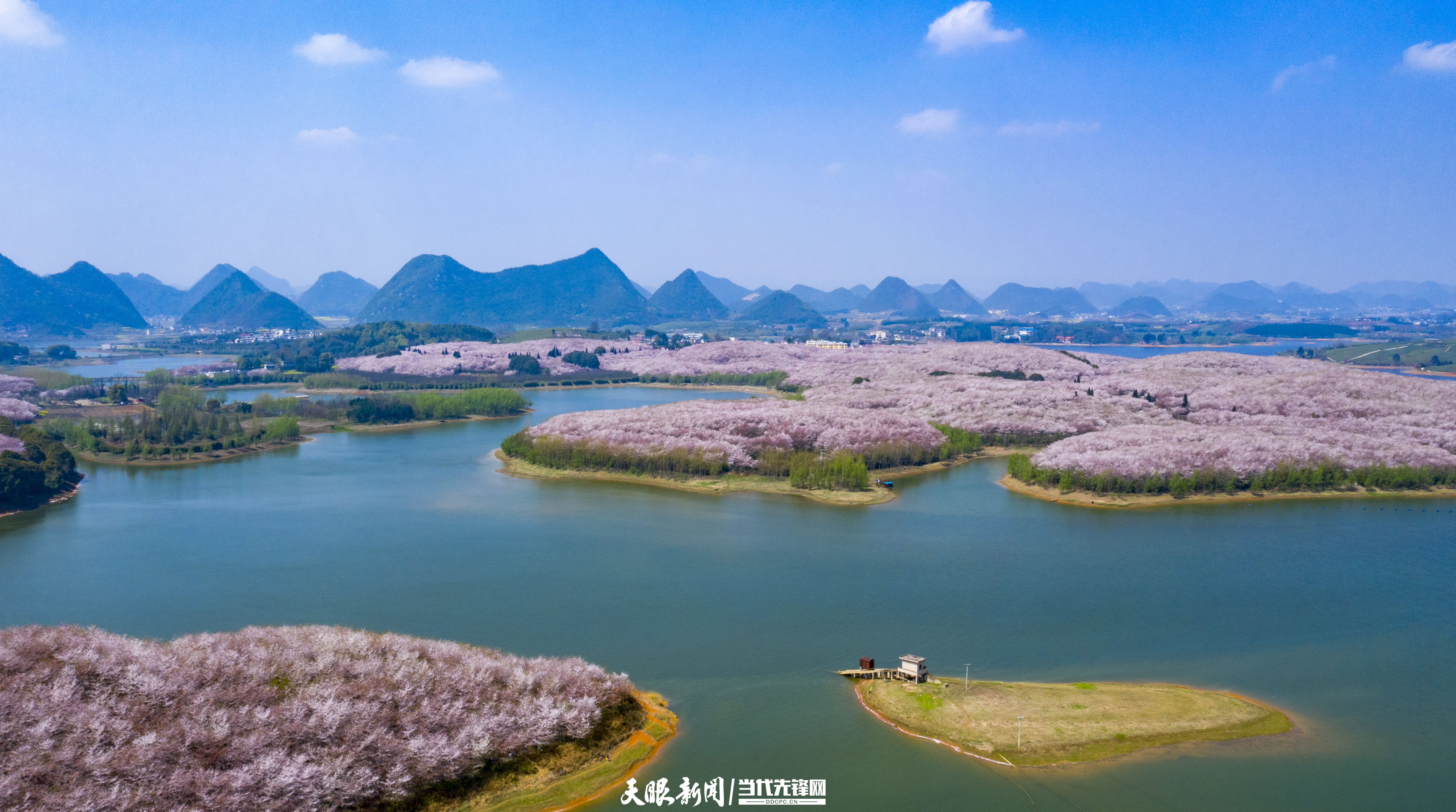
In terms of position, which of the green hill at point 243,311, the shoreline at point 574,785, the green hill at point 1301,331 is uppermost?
the green hill at point 243,311

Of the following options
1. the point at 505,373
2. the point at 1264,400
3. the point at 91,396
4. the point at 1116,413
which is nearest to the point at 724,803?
the point at 1116,413

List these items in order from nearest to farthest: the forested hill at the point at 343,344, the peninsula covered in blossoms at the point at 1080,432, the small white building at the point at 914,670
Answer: the small white building at the point at 914,670
the peninsula covered in blossoms at the point at 1080,432
the forested hill at the point at 343,344

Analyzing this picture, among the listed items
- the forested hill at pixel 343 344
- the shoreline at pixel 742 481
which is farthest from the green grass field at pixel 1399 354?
the forested hill at pixel 343 344

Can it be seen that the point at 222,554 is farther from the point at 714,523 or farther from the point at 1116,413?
the point at 1116,413

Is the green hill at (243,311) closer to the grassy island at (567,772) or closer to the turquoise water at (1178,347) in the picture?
the turquoise water at (1178,347)

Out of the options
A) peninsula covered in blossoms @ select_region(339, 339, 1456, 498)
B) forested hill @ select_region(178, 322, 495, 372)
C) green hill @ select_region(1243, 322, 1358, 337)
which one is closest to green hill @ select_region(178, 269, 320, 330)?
forested hill @ select_region(178, 322, 495, 372)

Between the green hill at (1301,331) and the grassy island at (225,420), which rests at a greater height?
the green hill at (1301,331)
